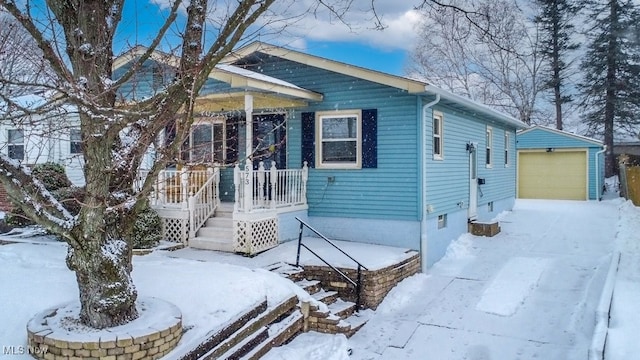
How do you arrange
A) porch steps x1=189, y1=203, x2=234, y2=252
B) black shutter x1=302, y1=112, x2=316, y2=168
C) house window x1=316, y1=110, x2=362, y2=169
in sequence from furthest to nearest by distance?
black shutter x1=302, y1=112, x2=316, y2=168
house window x1=316, y1=110, x2=362, y2=169
porch steps x1=189, y1=203, x2=234, y2=252

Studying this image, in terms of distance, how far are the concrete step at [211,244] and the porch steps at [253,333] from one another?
110 inches

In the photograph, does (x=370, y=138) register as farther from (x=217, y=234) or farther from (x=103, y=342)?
(x=103, y=342)

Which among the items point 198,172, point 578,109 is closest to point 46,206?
point 198,172

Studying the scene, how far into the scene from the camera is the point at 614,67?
88.0ft

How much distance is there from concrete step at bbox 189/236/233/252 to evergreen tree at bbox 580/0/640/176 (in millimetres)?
24719

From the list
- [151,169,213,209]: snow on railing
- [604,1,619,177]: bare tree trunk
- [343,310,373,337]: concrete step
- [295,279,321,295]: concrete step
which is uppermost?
[604,1,619,177]: bare tree trunk

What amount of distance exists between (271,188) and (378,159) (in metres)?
2.28

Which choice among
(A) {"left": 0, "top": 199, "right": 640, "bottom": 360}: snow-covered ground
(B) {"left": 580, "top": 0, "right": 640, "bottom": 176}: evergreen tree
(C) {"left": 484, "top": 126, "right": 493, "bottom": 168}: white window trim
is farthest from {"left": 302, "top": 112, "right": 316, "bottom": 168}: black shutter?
(B) {"left": 580, "top": 0, "right": 640, "bottom": 176}: evergreen tree

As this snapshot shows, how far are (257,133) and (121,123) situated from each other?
7397 millimetres

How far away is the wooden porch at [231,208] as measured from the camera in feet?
29.3

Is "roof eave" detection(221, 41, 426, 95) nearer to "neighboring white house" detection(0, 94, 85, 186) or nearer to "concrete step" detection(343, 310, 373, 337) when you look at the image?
"neighboring white house" detection(0, 94, 85, 186)

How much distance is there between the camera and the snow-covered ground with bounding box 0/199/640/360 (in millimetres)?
5555
